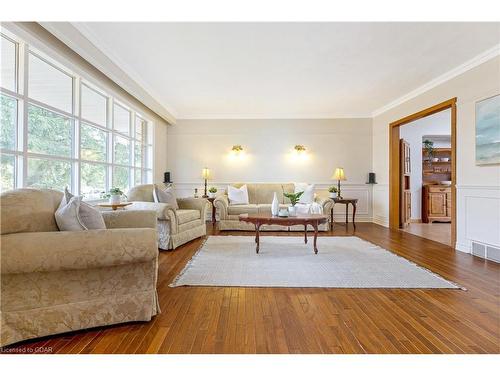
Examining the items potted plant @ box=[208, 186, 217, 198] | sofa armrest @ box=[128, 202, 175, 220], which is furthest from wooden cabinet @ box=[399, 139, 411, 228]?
sofa armrest @ box=[128, 202, 175, 220]

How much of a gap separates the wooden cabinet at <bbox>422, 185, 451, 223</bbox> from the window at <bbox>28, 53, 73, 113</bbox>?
7499mm

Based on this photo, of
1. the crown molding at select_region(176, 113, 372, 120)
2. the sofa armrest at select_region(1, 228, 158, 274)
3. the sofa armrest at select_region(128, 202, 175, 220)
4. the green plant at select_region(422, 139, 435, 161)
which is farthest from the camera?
the green plant at select_region(422, 139, 435, 161)

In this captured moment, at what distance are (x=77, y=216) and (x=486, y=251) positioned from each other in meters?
4.43

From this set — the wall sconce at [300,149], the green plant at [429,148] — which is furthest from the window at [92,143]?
the green plant at [429,148]

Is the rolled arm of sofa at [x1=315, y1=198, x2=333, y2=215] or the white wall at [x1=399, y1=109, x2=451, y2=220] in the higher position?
the white wall at [x1=399, y1=109, x2=451, y2=220]

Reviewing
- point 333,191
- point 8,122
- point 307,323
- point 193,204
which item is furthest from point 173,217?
point 333,191

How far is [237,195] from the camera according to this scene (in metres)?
5.62

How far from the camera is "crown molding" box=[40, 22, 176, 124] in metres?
2.49

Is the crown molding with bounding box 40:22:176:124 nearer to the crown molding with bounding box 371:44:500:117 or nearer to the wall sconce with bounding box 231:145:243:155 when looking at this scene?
the wall sconce with bounding box 231:145:243:155

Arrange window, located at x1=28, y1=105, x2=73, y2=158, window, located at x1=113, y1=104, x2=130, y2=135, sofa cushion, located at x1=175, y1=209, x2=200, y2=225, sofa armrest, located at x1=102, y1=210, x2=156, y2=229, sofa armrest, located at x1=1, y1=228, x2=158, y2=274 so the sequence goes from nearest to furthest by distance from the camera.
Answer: sofa armrest, located at x1=1, y1=228, x2=158, y2=274, sofa armrest, located at x1=102, y1=210, x2=156, y2=229, window, located at x1=28, y1=105, x2=73, y2=158, sofa cushion, located at x1=175, y1=209, x2=200, y2=225, window, located at x1=113, y1=104, x2=130, y2=135

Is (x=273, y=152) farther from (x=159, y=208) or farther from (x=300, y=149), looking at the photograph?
(x=159, y=208)

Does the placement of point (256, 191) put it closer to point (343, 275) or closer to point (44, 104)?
point (343, 275)

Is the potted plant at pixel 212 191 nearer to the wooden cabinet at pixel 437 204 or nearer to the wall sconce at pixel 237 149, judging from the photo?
the wall sconce at pixel 237 149

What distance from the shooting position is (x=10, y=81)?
2.43 m
